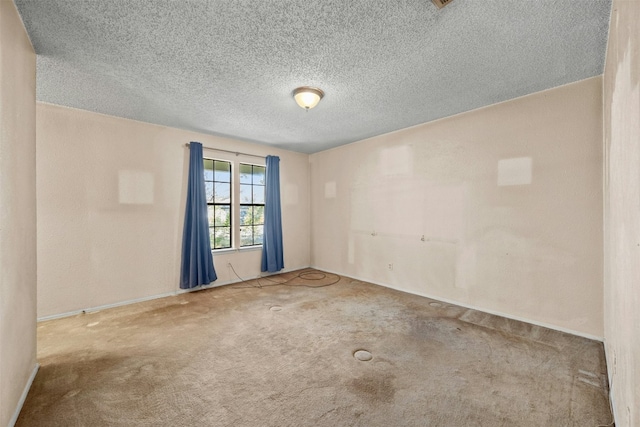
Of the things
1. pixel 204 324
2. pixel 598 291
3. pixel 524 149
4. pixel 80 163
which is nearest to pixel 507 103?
pixel 524 149

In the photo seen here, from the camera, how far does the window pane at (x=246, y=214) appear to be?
4973mm

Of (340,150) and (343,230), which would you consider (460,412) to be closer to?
(343,230)

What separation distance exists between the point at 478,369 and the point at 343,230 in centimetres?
334

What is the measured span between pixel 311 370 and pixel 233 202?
3367mm

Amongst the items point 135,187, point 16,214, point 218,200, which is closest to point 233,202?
point 218,200

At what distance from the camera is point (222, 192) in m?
Result: 4.73

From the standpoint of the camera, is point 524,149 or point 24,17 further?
point 524,149

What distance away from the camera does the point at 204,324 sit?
9.94 feet

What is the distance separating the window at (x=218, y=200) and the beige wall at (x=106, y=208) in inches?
14.7

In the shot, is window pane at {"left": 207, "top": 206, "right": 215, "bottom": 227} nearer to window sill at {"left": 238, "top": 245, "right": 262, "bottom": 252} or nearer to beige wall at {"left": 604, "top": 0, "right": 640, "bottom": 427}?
window sill at {"left": 238, "top": 245, "right": 262, "bottom": 252}

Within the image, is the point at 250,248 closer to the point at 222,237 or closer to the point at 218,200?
the point at 222,237

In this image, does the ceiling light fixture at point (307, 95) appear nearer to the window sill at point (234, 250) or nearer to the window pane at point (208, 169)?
the window pane at point (208, 169)

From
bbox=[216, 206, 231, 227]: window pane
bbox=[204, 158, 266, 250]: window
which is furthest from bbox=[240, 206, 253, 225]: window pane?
bbox=[216, 206, 231, 227]: window pane

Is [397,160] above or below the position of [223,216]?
above
